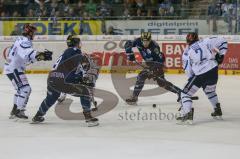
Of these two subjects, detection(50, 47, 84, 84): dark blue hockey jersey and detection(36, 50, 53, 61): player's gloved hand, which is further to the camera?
detection(36, 50, 53, 61): player's gloved hand

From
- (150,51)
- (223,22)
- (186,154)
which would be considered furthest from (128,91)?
(186,154)

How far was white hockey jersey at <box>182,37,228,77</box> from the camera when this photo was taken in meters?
9.73

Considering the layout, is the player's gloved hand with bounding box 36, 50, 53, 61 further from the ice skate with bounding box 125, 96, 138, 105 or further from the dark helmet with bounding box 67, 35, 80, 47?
the ice skate with bounding box 125, 96, 138, 105

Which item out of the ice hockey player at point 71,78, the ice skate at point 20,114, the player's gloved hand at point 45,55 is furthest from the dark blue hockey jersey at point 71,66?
the ice skate at point 20,114

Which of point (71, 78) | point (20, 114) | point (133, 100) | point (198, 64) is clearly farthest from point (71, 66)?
point (133, 100)

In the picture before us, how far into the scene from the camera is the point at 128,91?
14.0 m

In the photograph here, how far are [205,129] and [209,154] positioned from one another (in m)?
1.91

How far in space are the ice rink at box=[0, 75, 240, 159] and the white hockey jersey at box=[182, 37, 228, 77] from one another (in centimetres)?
93

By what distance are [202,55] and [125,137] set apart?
215 cm

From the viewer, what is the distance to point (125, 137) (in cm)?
861

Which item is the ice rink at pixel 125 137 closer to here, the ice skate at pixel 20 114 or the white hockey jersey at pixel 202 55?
the ice skate at pixel 20 114

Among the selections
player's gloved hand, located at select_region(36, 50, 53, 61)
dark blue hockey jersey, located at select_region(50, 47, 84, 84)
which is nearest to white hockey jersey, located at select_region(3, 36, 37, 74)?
player's gloved hand, located at select_region(36, 50, 53, 61)

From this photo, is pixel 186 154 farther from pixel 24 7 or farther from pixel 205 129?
pixel 24 7

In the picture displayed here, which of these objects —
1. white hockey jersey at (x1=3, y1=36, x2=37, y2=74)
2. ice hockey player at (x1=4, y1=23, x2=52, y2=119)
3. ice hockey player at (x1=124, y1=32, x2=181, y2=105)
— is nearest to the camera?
white hockey jersey at (x1=3, y1=36, x2=37, y2=74)
